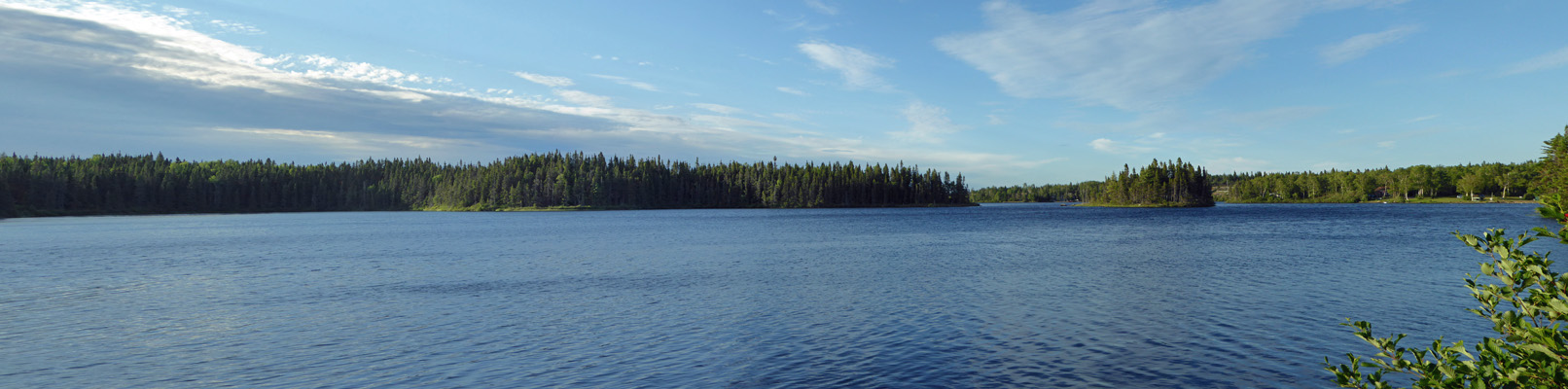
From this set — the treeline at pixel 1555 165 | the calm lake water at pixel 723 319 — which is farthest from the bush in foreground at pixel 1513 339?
the treeline at pixel 1555 165

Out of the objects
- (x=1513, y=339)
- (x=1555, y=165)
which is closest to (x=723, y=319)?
(x=1513, y=339)

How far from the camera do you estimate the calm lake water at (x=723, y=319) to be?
2022 centimetres

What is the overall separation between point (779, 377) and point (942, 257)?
39.8 metres

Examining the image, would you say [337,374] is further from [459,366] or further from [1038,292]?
[1038,292]

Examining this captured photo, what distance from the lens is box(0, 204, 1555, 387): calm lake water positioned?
796 inches

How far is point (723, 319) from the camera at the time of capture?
94.5 ft

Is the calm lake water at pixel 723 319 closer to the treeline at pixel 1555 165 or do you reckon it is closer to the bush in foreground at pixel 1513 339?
the bush in foreground at pixel 1513 339

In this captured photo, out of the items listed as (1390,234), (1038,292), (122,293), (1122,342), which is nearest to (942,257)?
(1038,292)

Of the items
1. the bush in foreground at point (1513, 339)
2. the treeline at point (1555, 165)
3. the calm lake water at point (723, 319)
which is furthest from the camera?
the treeline at point (1555, 165)

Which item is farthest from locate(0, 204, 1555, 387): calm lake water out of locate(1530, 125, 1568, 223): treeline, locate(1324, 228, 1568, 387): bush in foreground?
locate(1530, 125, 1568, 223): treeline

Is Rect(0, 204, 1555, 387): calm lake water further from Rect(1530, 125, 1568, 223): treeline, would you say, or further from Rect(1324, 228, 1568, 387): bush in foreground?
Rect(1530, 125, 1568, 223): treeline

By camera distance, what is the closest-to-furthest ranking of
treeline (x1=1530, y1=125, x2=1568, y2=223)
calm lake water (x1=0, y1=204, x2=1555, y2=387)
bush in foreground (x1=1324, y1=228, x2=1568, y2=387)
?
bush in foreground (x1=1324, y1=228, x2=1568, y2=387) → calm lake water (x1=0, y1=204, x2=1555, y2=387) → treeline (x1=1530, y1=125, x2=1568, y2=223)

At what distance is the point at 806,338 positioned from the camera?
24.6m

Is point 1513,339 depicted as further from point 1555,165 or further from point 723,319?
point 1555,165
